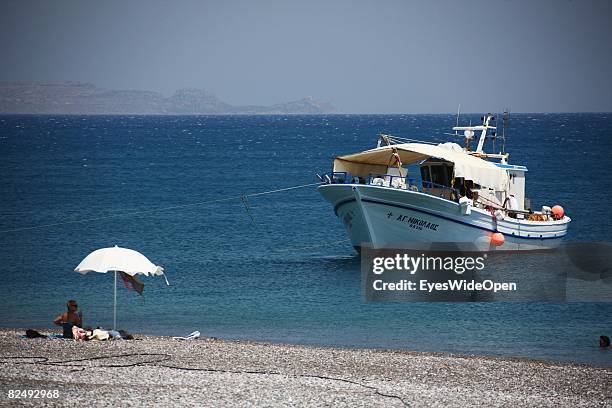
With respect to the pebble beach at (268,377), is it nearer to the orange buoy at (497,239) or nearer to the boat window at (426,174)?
the orange buoy at (497,239)

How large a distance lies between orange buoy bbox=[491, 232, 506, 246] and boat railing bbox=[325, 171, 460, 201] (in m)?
1.99

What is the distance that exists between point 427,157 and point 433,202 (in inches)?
87.9

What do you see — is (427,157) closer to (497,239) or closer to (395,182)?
(395,182)

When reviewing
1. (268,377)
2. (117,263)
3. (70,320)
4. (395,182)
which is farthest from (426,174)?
(268,377)

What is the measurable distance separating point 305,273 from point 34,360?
17.7 meters

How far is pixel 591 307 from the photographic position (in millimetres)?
30516

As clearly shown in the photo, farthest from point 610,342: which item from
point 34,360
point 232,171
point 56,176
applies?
point 232,171

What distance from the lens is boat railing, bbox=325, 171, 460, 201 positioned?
35.2 metres

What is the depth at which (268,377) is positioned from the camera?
18.0 meters

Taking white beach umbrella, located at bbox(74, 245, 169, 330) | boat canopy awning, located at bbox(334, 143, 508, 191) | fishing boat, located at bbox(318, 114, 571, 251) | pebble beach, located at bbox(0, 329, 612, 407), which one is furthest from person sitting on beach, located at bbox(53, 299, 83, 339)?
boat canopy awning, located at bbox(334, 143, 508, 191)

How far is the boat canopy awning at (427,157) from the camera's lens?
34.9m

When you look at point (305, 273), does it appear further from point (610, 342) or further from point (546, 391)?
point (546, 391)

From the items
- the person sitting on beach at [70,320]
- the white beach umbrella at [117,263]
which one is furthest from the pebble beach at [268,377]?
the white beach umbrella at [117,263]

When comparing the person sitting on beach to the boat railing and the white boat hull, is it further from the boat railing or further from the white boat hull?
the boat railing
